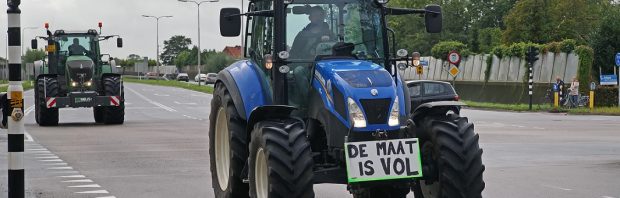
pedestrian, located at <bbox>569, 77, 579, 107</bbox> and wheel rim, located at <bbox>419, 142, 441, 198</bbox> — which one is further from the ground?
wheel rim, located at <bbox>419, 142, 441, 198</bbox>

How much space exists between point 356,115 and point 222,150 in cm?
301

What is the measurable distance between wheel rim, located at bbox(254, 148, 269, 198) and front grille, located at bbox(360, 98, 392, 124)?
94 cm

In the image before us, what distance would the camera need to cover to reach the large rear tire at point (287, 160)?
8477 mm

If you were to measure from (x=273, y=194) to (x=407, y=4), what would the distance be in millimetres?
97900

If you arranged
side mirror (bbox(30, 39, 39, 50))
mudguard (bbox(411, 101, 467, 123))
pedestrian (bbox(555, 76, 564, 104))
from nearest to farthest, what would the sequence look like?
mudguard (bbox(411, 101, 467, 123)), side mirror (bbox(30, 39, 39, 50)), pedestrian (bbox(555, 76, 564, 104))

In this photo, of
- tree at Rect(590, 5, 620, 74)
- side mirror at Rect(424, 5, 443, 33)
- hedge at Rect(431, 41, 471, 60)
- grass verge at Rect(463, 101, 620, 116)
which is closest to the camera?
side mirror at Rect(424, 5, 443, 33)

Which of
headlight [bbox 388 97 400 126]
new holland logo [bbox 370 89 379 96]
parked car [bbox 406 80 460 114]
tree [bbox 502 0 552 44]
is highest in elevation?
tree [bbox 502 0 552 44]

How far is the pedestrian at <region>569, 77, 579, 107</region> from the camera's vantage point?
4400 cm

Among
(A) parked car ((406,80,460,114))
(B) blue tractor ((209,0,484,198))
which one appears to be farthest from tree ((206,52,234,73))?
(B) blue tractor ((209,0,484,198))

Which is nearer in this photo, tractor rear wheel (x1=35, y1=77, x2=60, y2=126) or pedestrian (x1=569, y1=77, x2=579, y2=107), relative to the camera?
tractor rear wheel (x1=35, y1=77, x2=60, y2=126)

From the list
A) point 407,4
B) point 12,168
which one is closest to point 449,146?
point 12,168

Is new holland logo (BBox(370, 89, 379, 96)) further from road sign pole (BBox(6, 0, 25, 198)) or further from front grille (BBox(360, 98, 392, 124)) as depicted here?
road sign pole (BBox(6, 0, 25, 198))

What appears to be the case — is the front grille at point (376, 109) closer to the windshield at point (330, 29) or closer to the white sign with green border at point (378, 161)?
the white sign with green border at point (378, 161)

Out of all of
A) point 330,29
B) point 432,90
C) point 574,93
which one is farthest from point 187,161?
point 574,93
